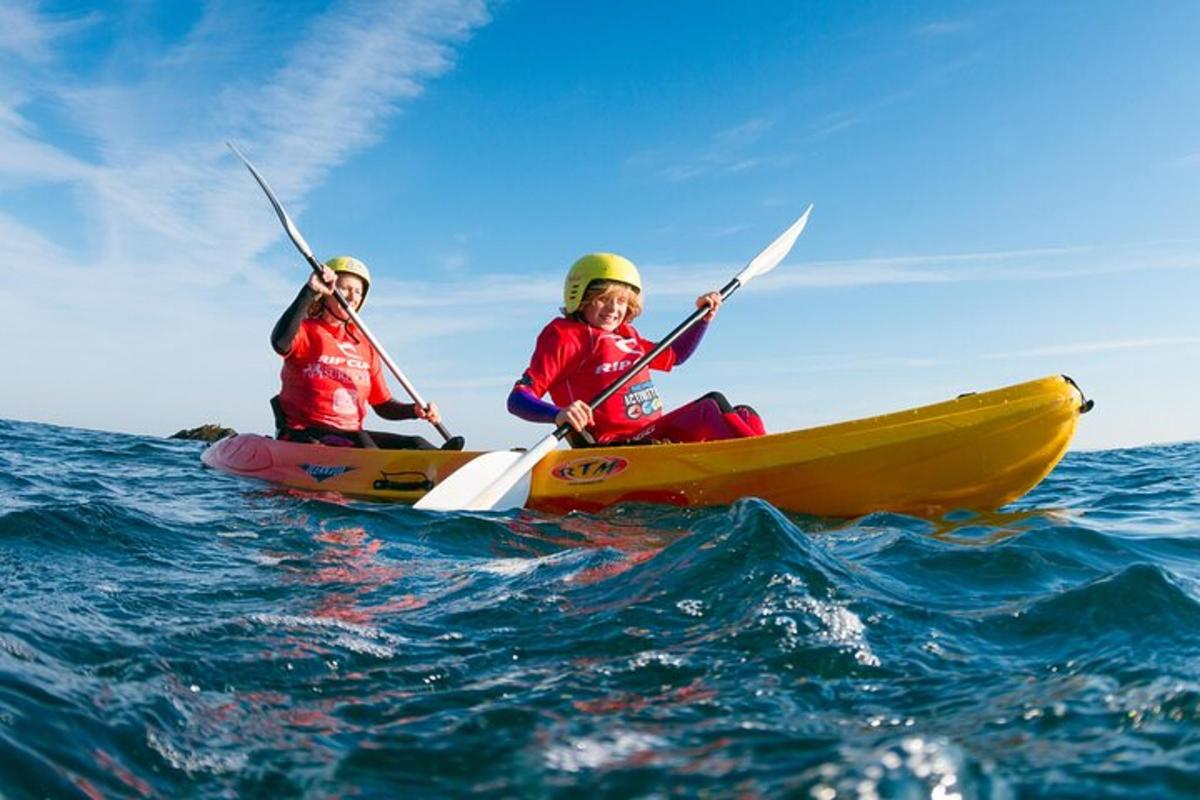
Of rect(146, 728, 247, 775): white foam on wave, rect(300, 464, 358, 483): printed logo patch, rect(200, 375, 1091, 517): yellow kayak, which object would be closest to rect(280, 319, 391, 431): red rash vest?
rect(300, 464, 358, 483): printed logo patch

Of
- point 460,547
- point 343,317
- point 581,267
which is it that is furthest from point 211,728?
point 343,317

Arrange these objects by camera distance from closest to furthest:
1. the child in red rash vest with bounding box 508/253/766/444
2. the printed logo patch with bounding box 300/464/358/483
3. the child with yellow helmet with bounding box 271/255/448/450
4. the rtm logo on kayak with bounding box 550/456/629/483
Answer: the rtm logo on kayak with bounding box 550/456/629/483 < the child in red rash vest with bounding box 508/253/766/444 < the printed logo patch with bounding box 300/464/358/483 < the child with yellow helmet with bounding box 271/255/448/450

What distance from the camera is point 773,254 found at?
327 inches

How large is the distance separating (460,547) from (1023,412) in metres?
3.24

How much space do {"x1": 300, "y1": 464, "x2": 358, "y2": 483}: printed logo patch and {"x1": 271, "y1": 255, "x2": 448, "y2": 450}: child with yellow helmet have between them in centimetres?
71

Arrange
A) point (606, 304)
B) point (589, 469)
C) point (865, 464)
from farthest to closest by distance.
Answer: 1. point (606, 304)
2. point (589, 469)
3. point (865, 464)

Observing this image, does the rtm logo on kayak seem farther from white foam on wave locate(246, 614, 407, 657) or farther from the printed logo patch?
white foam on wave locate(246, 614, 407, 657)

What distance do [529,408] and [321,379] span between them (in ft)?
8.56

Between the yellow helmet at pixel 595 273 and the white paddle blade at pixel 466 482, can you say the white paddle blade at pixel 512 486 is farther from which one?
the yellow helmet at pixel 595 273

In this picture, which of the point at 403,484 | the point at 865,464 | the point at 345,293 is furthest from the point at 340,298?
the point at 865,464

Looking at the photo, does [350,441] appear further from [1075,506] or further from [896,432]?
[1075,506]

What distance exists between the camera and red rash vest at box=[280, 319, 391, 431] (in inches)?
320

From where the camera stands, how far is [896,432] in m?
5.22

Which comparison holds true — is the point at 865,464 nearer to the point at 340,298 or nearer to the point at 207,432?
the point at 340,298
